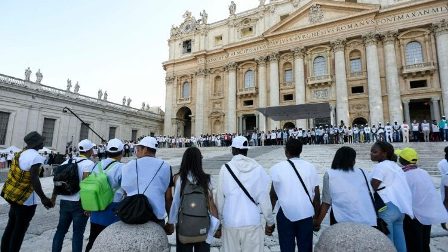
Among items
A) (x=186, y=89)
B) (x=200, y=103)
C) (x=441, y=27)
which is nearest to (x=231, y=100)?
(x=200, y=103)

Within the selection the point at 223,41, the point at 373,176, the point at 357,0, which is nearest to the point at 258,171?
the point at 373,176

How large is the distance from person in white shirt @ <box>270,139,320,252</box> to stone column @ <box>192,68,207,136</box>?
2941 cm

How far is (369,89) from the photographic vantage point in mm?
24516

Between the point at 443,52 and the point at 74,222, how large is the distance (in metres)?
29.1

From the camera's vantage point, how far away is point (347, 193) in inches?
121

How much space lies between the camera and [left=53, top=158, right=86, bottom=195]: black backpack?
3587 millimetres

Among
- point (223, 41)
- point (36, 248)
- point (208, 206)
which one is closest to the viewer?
point (208, 206)

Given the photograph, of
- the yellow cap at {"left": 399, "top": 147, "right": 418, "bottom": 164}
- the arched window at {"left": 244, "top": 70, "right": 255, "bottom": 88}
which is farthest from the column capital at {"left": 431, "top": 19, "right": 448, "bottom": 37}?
the yellow cap at {"left": 399, "top": 147, "right": 418, "bottom": 164}

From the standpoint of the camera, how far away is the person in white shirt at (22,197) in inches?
144

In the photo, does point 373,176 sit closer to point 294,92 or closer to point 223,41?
point 294,92

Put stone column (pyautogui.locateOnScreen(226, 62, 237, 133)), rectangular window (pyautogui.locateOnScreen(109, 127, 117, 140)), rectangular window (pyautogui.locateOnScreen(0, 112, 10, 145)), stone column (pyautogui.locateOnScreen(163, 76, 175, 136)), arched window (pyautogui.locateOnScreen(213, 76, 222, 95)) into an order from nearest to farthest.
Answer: rectangular window (pyautogui.locateOnScreen(0, 112, 10, 145)), stone column (pyautogui.locateOnScreen(226, 62, 237, 133)), rectangular window (pyautogui.locateOnScreen(109, 127, 117, 140)), arched window (pyautogui.locateOnScreen(213, 76, 222, 95)), stone column (pyautogui.locateOnScreen(163, 76, 175, 136))

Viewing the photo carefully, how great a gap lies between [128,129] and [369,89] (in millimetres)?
27873

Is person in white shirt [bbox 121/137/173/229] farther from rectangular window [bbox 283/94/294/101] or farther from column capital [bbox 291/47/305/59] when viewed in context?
column capital [bbox 291/47/305/59]

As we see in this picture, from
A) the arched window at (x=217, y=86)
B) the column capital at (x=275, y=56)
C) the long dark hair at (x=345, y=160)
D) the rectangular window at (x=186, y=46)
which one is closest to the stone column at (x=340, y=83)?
the column capital at (x=275, y=56)
